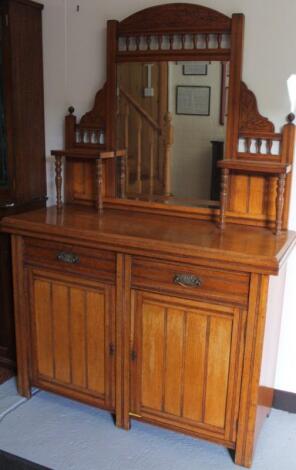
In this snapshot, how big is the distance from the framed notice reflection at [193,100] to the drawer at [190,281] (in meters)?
0.69

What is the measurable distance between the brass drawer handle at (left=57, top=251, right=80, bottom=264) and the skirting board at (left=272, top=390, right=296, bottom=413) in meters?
1.11

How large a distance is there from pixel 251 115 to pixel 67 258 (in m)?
0.97

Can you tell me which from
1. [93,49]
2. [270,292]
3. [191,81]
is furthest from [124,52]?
[270,292]

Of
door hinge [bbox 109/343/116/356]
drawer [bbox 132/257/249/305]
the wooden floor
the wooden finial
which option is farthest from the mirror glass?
the wooden floor

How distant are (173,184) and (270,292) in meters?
0.69

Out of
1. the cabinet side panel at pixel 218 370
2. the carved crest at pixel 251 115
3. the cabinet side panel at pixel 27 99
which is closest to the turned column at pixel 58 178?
the cabinet side panel at pixel 27 99

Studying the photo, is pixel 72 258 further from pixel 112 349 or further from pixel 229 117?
pixel 229 117

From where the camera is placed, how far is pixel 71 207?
2492 millimetres

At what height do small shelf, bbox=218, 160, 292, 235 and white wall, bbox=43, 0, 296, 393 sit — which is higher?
white wall, bbox=43, 0, 296, 393

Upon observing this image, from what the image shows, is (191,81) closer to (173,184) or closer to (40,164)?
(173,184)

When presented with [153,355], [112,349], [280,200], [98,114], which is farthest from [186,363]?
[98,114]

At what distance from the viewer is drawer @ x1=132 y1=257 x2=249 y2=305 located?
5.95ft

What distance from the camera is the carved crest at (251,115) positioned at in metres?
2.08

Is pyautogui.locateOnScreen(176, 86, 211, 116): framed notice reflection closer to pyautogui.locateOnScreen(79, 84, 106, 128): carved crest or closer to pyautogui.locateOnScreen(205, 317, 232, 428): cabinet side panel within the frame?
pyautogui.locateOnScreen(79, 84, 106, 128): carved crest
